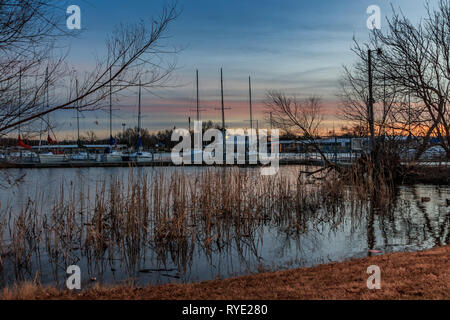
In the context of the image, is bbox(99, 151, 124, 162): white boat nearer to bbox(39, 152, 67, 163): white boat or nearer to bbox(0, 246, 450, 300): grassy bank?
bbox(39, 152, 67, 163): white boat

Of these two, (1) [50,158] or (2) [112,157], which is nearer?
(1) [50,158]

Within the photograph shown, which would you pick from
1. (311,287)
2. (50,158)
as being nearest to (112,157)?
(50,158)

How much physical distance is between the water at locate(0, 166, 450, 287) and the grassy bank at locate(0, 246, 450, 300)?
122 cm

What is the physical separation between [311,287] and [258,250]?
386 centimetres

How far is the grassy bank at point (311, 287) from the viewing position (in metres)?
4.61

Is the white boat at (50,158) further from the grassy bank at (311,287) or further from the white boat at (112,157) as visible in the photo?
the grassy bank at (311,287)

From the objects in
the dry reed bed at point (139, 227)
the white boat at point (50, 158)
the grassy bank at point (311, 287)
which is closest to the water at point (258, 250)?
the dry reed bed at point (139, 227)

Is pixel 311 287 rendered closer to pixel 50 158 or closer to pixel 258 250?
pixel 258 250

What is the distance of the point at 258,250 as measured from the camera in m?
8.80

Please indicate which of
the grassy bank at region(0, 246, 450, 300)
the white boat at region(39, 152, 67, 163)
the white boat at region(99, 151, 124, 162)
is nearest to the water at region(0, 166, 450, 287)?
the grassy bank at region(0, 246, 450, 300)
